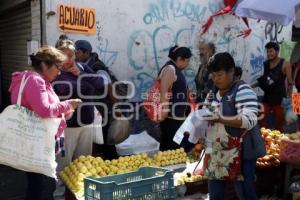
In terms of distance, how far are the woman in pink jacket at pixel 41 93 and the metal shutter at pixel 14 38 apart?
3660 millimetres

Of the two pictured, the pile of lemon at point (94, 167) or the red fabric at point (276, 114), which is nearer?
the pile of lemon at point (94, 167)

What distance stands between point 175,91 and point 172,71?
0.28 m

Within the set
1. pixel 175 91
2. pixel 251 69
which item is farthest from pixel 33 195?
pixel 251 69

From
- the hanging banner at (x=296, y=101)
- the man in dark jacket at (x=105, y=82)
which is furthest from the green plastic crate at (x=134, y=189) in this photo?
the hanging banner at (x=296, y=101)

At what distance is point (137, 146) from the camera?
6.20 m

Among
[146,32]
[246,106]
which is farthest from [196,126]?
[146,32]

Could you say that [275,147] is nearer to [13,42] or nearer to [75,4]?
[75,4]

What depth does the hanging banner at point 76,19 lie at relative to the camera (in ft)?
20.7

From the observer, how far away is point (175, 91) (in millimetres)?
5543

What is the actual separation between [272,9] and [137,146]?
2.66 metres

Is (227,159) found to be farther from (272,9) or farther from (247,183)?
(272,9)

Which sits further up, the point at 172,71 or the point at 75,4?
the point at 75,4

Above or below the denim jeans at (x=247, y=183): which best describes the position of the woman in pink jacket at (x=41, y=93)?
above

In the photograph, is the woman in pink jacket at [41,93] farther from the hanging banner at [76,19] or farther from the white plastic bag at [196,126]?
the hanging banner at [76,19]
